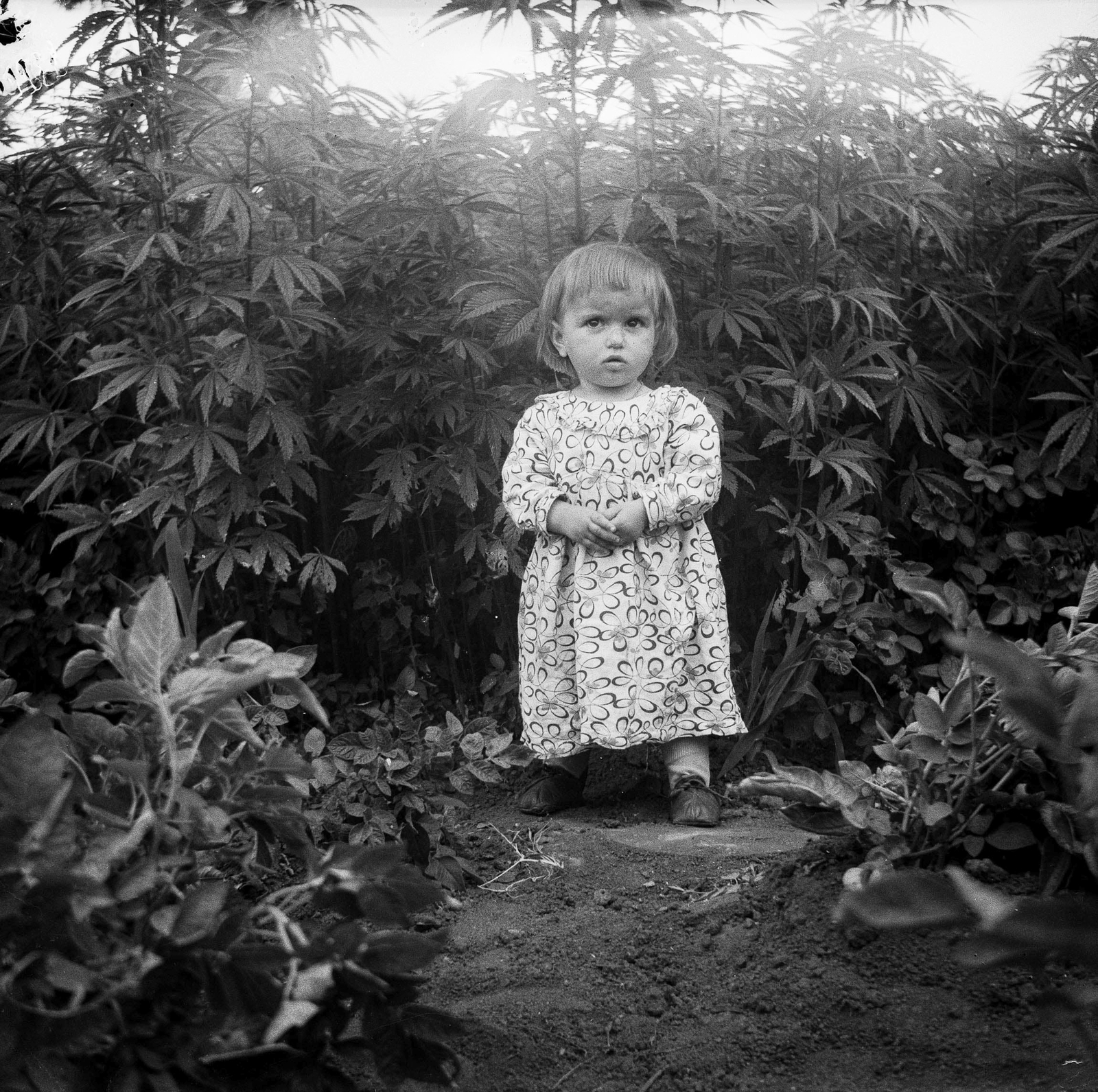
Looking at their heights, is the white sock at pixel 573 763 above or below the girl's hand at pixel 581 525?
below

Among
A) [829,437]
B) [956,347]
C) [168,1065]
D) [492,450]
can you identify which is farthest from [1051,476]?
[168,1065]

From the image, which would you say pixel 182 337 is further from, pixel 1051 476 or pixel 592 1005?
pixel 1051 476

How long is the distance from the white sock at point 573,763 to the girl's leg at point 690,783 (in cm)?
23

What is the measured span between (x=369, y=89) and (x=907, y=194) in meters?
1.61

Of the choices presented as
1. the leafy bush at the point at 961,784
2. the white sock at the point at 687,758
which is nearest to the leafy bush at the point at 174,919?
the leafy bush at the point at 961,784

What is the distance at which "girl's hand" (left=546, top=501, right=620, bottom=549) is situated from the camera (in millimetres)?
3094

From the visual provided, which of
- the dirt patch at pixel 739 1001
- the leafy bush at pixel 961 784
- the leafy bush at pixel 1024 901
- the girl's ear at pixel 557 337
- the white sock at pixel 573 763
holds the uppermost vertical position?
the girl's ear at pixel 557 337

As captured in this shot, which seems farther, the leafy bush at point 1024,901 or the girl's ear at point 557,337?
the girl's ear at point 557,337

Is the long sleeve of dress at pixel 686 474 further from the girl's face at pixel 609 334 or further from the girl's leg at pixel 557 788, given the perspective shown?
the girl's leg at pixel 557 788

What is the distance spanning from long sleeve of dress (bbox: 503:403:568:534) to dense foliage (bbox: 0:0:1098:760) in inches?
6.9

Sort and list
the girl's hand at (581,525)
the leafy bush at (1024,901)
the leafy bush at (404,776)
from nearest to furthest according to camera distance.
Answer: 1. the leafy bush at (1024,901)
2. the leafy bush at (404,776)
3. the girl's hand at (581,525)

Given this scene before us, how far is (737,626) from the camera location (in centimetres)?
399

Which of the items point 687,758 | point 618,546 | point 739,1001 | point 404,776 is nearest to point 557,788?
point 687,758

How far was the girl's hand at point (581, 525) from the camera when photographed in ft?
10.2
